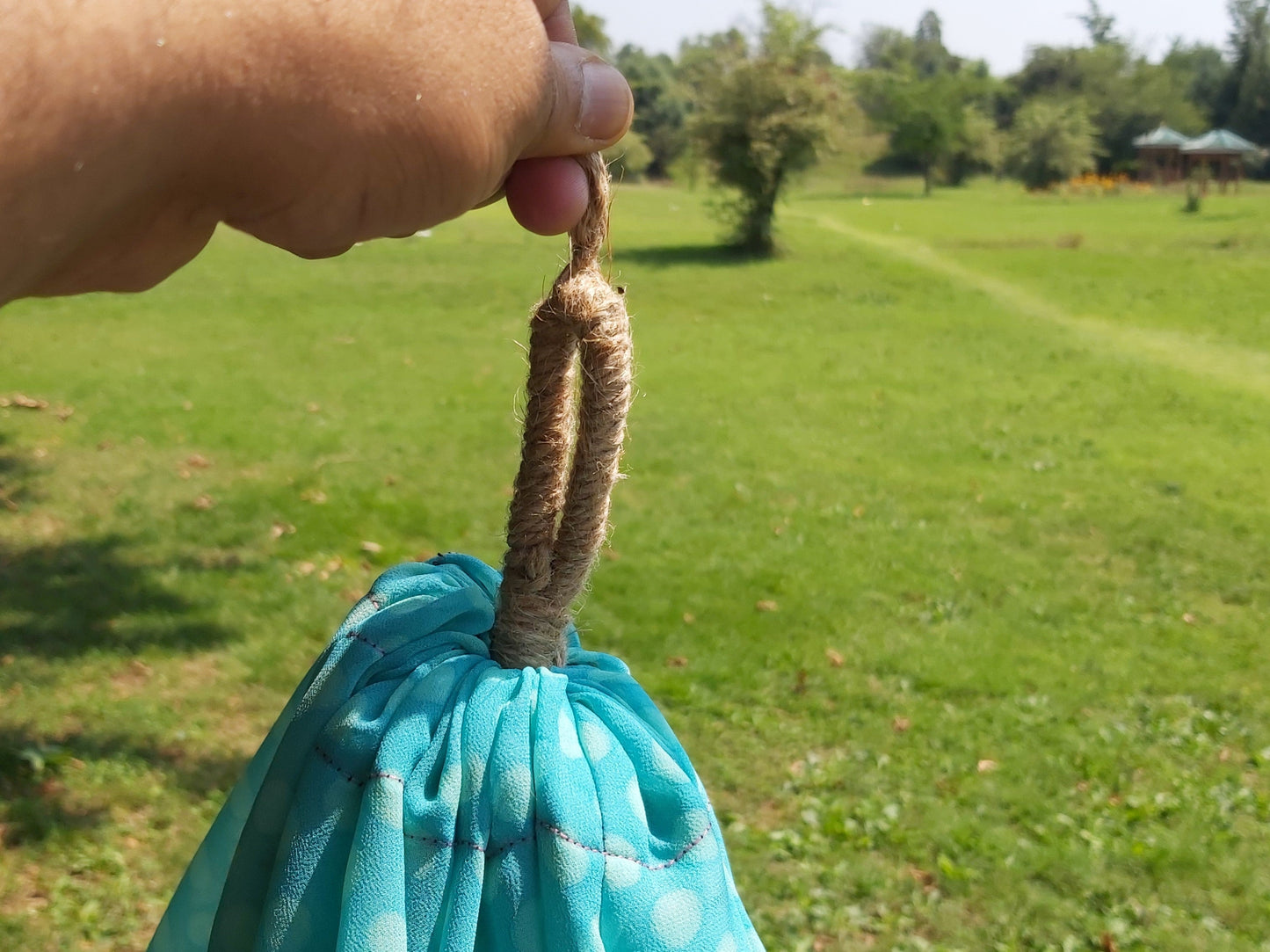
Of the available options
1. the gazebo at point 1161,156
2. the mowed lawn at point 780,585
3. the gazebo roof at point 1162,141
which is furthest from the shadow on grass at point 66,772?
the gazebo roof at point 1162,141

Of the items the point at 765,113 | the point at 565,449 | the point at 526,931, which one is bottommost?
the point at 526,931

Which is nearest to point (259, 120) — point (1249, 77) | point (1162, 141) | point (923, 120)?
point (923, 120)

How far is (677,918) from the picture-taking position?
1258mm

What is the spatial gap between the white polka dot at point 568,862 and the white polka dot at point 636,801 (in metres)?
0.09

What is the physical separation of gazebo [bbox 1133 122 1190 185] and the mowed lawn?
46.8 meters

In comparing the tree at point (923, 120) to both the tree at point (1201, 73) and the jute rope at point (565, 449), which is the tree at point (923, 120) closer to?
the tree at point (1201, 73)

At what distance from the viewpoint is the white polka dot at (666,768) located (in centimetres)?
133

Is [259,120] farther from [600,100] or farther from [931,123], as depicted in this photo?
[931,123]

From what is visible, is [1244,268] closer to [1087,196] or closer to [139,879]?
[139,879]

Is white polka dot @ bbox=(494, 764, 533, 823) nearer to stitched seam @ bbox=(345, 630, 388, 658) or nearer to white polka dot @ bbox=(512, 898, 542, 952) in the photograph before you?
white polka dot @ bbox=(512, 898, 542, 952)

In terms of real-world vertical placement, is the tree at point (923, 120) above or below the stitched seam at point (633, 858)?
above

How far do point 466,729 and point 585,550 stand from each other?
0.29 metres

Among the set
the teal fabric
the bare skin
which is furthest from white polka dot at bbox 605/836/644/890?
the bare skin

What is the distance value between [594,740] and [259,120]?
2.57 feet
